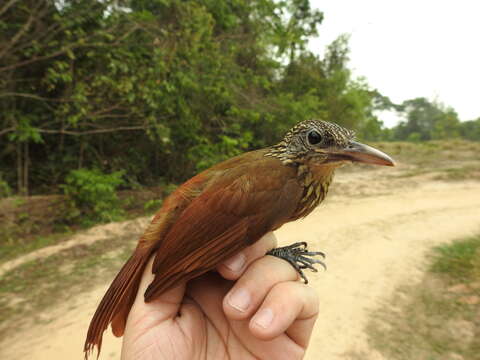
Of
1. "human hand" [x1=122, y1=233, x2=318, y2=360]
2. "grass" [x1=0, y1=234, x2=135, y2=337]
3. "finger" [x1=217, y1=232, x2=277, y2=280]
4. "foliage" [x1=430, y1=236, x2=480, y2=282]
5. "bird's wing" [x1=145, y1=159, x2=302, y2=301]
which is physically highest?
"bird's wing" [x1=145, y1=159, x2=302, y2=301]

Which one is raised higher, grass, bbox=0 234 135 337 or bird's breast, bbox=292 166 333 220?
bird's breast, bbox=292 166 333 220

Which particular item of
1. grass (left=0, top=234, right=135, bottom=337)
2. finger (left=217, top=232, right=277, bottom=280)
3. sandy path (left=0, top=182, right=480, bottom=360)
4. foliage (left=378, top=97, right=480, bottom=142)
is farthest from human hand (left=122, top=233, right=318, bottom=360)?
foliage (left=378, top=97, right=480, bottom=142)

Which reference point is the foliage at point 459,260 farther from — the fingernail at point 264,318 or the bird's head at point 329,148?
the fingernail at point 264,318

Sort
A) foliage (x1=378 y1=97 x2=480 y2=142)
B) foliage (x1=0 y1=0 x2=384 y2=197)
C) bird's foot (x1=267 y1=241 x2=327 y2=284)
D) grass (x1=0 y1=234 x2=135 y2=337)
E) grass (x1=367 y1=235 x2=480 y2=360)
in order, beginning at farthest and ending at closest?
foliage (x1=378 y1=97 x2=480 y2=142) < foliage (x1=0 y1=0 x2=384 y2=197) < grass (x1=0 y1=234 x2=135 y2=337) < grass (x1=367 y1=235 x2=480 y2=360) < bird's foot (x1=267 y1=241 x2=327 y2=284)

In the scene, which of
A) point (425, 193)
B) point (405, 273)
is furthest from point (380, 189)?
point (405, 273)

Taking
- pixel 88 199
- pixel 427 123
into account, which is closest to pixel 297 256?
pixel 88 199

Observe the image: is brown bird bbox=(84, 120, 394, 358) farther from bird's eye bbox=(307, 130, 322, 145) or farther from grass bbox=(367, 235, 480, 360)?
grass bbox=(367, 235, 480, 360)

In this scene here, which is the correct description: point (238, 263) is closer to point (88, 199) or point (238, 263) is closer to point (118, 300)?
point (118, 300)

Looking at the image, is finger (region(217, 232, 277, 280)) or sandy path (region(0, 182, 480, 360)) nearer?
finger (region(217, 232, 277, 280))
